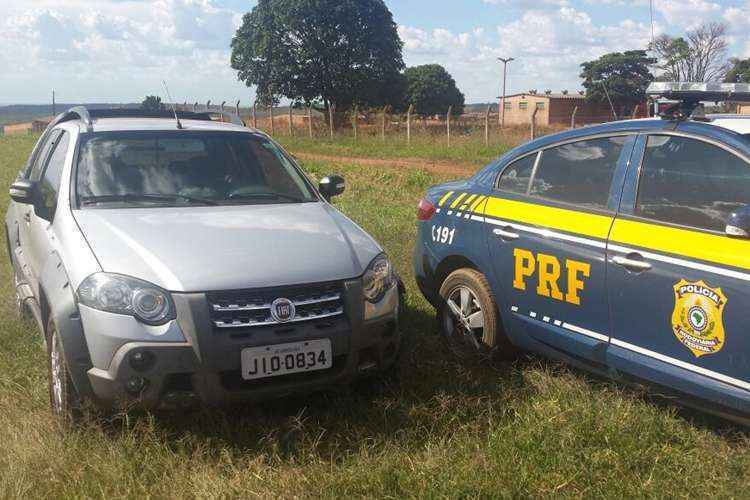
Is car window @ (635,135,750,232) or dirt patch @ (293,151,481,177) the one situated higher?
car window @ (635,135,750,232)

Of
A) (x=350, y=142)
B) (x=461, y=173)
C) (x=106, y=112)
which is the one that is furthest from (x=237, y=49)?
(x=106, y=112)

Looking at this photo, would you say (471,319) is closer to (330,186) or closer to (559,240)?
(559,240)

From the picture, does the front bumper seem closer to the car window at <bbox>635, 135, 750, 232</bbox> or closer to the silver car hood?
the silver car hood

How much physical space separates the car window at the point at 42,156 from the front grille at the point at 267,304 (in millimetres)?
2657

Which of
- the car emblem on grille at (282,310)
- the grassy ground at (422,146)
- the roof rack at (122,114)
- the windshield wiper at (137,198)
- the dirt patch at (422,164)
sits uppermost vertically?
the roof rack at (122,114)

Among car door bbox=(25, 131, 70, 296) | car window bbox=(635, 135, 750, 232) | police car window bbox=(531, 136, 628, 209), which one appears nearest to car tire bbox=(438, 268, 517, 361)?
police car window bbox=(531, 136, 628, 209)

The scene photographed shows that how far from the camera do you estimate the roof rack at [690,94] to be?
12.2 feet

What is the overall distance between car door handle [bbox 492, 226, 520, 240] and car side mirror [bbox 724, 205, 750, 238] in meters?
1.32

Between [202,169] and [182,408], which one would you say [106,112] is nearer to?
[202,169]

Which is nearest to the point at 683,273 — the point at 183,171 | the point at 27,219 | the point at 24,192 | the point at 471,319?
the point at 471,319

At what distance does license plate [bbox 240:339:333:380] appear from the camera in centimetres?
338

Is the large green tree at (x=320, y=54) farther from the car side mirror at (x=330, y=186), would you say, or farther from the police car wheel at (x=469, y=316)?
the police car wheel at (x=469, y=316)

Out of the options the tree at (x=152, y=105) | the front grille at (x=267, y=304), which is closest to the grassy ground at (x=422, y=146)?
the tree at (x=152, y=105)

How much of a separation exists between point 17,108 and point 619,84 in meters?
144
